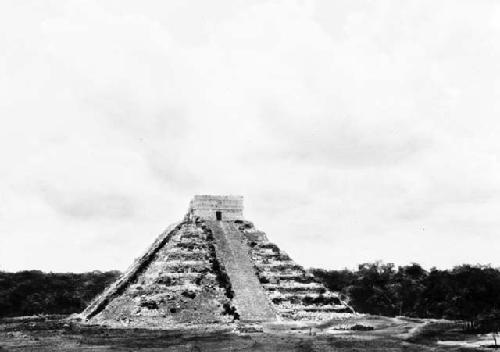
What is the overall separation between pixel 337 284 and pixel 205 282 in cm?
2293

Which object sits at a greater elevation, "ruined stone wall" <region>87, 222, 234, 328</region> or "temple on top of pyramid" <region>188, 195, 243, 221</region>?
"temple on top of pyramid" <region>188, 195, 243, 221</region>

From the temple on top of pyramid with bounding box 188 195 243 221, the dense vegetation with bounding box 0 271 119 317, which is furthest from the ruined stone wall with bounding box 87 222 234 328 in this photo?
the dense vegetation with bounding box 0 271 119 317

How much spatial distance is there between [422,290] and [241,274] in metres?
17.3

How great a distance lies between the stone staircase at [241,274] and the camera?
3084 cm

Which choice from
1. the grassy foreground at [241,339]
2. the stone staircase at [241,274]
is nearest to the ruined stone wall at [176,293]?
the stone staircase at [241,274]

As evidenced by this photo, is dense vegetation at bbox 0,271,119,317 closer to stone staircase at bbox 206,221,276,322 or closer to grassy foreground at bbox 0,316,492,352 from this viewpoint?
stone staircase at bbox 206,221,276,322

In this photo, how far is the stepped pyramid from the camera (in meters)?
30.3

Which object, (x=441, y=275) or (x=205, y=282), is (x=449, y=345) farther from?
(x=441, y=275)

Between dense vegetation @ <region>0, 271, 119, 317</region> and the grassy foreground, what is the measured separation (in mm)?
19934

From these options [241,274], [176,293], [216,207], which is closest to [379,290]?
[216,207]

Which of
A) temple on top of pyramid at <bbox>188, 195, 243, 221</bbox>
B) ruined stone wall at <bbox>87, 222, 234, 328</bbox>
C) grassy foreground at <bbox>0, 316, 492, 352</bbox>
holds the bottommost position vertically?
grassy foreground at <bbox>0, 316, 492, 352</bbox>

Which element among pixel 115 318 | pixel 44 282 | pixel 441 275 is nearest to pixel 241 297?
pixel 115 318

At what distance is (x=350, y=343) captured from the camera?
2312 cm

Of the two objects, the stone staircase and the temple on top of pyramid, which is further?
the temple on top of pyramid
